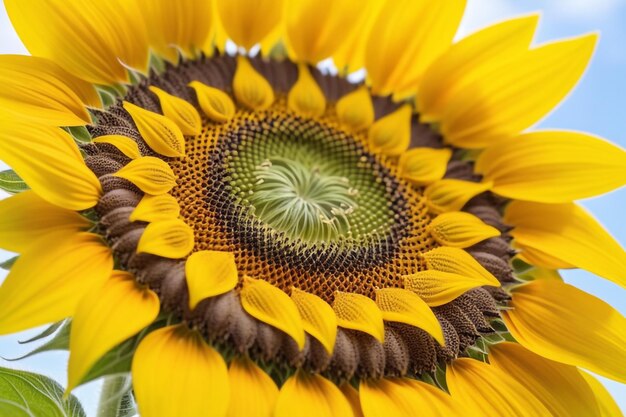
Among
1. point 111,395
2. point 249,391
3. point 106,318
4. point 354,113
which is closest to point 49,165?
point 106,318

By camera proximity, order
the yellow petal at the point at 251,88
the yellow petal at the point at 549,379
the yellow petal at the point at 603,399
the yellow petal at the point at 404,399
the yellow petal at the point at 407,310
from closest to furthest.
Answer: the yellow petal at the point at 404,399 < the yellow petal at the point at 407,310 < the yellow petal at the point at 549,379 < the yellow petal at the point at 603,399 < the yellow petal at the point at 251,88

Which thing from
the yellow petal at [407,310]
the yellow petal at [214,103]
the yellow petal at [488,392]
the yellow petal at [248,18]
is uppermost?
the yellow petal at [248,18]

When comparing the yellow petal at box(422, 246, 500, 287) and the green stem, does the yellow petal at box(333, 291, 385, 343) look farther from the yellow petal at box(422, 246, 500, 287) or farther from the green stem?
the green stem

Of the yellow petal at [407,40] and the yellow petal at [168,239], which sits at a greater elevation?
the yellow petal at [407,40]

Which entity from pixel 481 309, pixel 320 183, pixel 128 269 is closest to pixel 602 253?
pixel 481 309

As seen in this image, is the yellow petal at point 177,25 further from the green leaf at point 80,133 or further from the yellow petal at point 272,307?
the yellow petal at point 272,307

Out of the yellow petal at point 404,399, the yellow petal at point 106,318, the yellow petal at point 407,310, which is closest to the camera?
the yellow petal at point 106,318

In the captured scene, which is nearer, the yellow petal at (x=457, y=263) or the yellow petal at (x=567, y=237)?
the yellow petal at (x=457, y=263)

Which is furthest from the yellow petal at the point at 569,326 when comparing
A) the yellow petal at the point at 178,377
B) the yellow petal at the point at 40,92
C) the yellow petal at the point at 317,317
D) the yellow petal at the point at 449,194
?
the yellow petal at the point at 40,92

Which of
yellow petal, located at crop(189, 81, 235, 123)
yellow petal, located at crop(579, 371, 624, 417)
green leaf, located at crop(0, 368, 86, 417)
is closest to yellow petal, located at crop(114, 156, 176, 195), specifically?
yellow petal, located at crop(189, 81, 235, 123)

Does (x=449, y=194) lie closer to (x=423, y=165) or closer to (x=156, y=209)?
(x=423, y=165)
